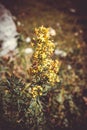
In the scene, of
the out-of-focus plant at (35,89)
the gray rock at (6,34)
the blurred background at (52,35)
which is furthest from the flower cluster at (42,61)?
the gray rock at (6,34)

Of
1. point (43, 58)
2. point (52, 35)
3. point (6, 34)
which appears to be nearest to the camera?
point (43, 58)

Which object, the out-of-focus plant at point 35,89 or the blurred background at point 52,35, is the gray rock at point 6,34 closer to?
the blurred background at point 52,35

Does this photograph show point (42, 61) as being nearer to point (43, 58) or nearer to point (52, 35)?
point (43, 58)

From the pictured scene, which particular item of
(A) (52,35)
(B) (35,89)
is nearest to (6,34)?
(A) (52,35)

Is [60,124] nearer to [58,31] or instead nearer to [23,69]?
[23,69]

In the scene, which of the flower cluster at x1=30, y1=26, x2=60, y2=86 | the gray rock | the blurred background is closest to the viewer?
the flower cluster at x1=30, y1=26, x2=60, y2=86

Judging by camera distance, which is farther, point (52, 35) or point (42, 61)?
point (52, 35)

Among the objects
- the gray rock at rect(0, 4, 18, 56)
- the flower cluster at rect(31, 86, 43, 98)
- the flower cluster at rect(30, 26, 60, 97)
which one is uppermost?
the gray rock at rect(0, 4, 18, 56)

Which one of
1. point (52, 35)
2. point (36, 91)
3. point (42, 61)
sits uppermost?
point (52, 35)

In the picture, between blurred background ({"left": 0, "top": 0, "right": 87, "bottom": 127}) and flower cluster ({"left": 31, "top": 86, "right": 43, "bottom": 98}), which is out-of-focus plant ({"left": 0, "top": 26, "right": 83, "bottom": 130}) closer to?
flower cluster ({"left": 31, "top": 86, "right": 43, "bottom": 98})

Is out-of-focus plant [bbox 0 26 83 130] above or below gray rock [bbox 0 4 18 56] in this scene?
below

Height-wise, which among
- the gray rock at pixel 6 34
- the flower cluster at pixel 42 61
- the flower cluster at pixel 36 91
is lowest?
the flower cluster at pixel 36 91

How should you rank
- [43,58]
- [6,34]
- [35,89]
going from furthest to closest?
[6,34]
[35,89]
[43,58]

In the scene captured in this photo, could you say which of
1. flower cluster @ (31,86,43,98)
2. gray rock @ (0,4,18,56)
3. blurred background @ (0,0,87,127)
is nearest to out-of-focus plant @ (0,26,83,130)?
flower cluster @ (31,86,43,98)
